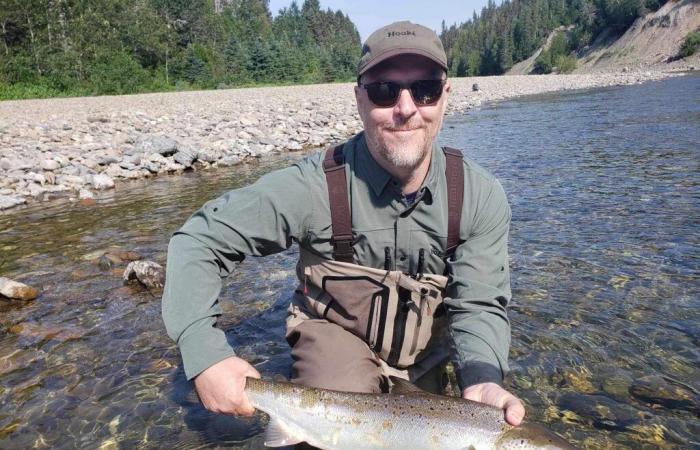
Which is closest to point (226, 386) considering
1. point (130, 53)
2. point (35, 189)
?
point (35, 189)

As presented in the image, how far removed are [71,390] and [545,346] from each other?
12.7 feet

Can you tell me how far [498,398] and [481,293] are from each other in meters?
0.73

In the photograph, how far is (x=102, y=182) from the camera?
38.7 feet

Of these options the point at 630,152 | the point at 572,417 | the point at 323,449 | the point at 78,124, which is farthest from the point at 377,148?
the point at 78,124

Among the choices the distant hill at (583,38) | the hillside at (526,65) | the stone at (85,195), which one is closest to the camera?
the stone at (85,195)

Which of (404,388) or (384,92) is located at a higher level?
(384,92)

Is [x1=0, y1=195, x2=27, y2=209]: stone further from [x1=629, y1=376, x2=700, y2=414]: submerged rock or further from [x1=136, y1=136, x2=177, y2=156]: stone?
[x1=629, y1=376, x2=700, y2=414]: submerged rock

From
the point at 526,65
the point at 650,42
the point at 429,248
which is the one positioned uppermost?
the point at 650,42

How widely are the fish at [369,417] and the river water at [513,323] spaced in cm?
89

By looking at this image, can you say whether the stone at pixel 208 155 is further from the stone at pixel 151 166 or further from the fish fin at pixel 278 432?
the fish fin at pixel 278 432

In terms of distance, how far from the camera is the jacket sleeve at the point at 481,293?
3.09 m

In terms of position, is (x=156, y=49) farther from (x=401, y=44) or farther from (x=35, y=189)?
(x=401, y=44)

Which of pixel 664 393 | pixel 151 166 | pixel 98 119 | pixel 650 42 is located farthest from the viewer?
pixel 650 42

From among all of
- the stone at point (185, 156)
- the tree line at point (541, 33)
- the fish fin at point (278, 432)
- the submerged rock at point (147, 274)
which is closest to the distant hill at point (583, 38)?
the tree line at point (541, 33)
